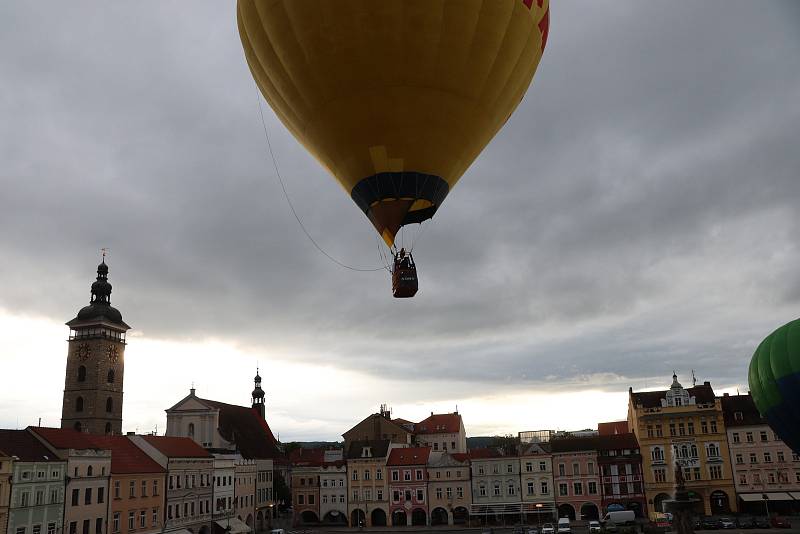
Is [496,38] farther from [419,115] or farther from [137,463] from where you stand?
[137,463]

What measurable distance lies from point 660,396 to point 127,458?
44.5 m

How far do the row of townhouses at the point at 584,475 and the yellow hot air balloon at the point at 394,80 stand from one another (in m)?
40.6

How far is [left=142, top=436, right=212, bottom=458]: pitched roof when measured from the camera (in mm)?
50469

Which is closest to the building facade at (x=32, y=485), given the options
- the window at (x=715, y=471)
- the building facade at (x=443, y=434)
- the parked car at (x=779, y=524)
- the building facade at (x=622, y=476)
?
the building facade at (x=622, y=476)

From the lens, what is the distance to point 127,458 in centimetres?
4706

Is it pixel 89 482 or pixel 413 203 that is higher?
pixel 413 203

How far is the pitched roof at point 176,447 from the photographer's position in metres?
50.5

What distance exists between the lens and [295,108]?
23531 mm

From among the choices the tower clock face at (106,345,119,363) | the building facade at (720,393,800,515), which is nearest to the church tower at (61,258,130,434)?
the tower clock face at (106,345,119,363)

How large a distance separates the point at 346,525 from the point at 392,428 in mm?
20030

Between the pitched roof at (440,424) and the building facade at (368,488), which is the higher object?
the pitched roof at (440,424)

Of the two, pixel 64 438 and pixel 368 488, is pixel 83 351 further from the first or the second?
pixel 368 488

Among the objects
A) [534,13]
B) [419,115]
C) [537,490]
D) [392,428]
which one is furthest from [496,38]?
[392,428]

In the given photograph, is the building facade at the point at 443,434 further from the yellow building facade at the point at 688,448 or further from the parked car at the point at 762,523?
the parked car at the point at 762,523
